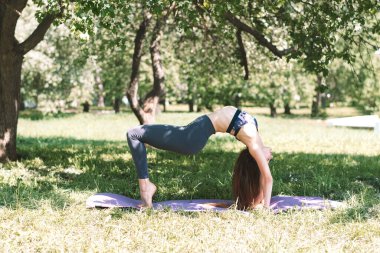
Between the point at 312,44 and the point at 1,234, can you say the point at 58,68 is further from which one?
the point at 1,234

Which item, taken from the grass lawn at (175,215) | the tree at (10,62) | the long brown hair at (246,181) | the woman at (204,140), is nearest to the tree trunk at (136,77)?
the grass lawn at (175,215)

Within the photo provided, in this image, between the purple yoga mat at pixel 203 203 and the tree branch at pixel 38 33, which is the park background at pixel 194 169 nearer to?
the tree branch at pixel 38 33

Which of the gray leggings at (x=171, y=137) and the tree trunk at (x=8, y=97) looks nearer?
the gray leggings at (x=171, y=137)

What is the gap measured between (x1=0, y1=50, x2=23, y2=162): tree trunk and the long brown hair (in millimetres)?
5953

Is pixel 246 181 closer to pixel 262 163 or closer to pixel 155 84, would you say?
pixel 262 163

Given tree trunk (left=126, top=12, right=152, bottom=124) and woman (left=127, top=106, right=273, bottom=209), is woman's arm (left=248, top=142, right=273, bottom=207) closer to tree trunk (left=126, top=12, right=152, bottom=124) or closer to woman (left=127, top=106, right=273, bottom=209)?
woman (left=127, top=106, right=273, bottom=209)

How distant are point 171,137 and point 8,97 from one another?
5754 mm

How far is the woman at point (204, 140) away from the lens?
628 cm

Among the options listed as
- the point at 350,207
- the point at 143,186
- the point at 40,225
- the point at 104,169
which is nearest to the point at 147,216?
the point at 143,186

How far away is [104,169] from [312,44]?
5012mm

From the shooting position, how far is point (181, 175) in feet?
30.8

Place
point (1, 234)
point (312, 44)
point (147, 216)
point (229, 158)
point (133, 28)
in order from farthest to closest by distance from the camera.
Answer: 1. point (133, 28)
2. point (229, 158)
3. point (312, 44)
4. point (147, 216)
5. point (1, 234)

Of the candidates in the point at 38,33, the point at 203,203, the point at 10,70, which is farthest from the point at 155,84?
the point at 203,203

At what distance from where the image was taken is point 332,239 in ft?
17.1
